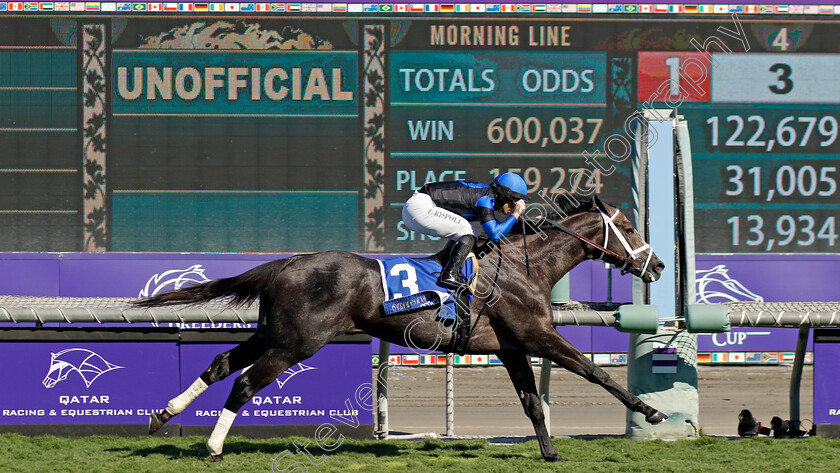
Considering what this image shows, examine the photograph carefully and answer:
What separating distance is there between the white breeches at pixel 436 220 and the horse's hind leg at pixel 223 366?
4.65 feet

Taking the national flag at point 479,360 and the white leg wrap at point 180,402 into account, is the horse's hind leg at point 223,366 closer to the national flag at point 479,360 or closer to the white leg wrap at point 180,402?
the white leg wrap at point 180,402

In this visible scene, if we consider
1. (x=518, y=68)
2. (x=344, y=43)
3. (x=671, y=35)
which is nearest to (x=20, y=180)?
(x=344, y=43)

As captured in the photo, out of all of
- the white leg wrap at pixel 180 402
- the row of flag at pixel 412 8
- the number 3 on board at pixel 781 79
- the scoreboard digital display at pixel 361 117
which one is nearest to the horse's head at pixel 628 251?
the white leg wrap at pixel 180 402

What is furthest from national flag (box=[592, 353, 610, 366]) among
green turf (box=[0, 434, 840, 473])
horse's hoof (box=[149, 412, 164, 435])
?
horse's hoof (box=[149, 412, 164, 435])

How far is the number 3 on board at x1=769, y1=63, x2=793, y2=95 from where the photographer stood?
50.8 ft

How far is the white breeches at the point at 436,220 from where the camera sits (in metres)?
7.49

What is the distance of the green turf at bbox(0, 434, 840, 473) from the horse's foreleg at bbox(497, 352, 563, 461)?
A: 13 cm

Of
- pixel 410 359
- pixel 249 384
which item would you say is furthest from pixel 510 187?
pixel 410 359

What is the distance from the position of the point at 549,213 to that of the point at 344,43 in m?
8.17

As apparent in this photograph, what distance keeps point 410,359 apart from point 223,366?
7.78 m

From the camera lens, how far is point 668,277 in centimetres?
836

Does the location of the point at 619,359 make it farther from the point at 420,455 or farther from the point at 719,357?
the point at 420,455

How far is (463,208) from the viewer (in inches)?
300

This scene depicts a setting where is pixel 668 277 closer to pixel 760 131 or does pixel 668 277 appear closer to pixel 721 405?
pixel 721 405
